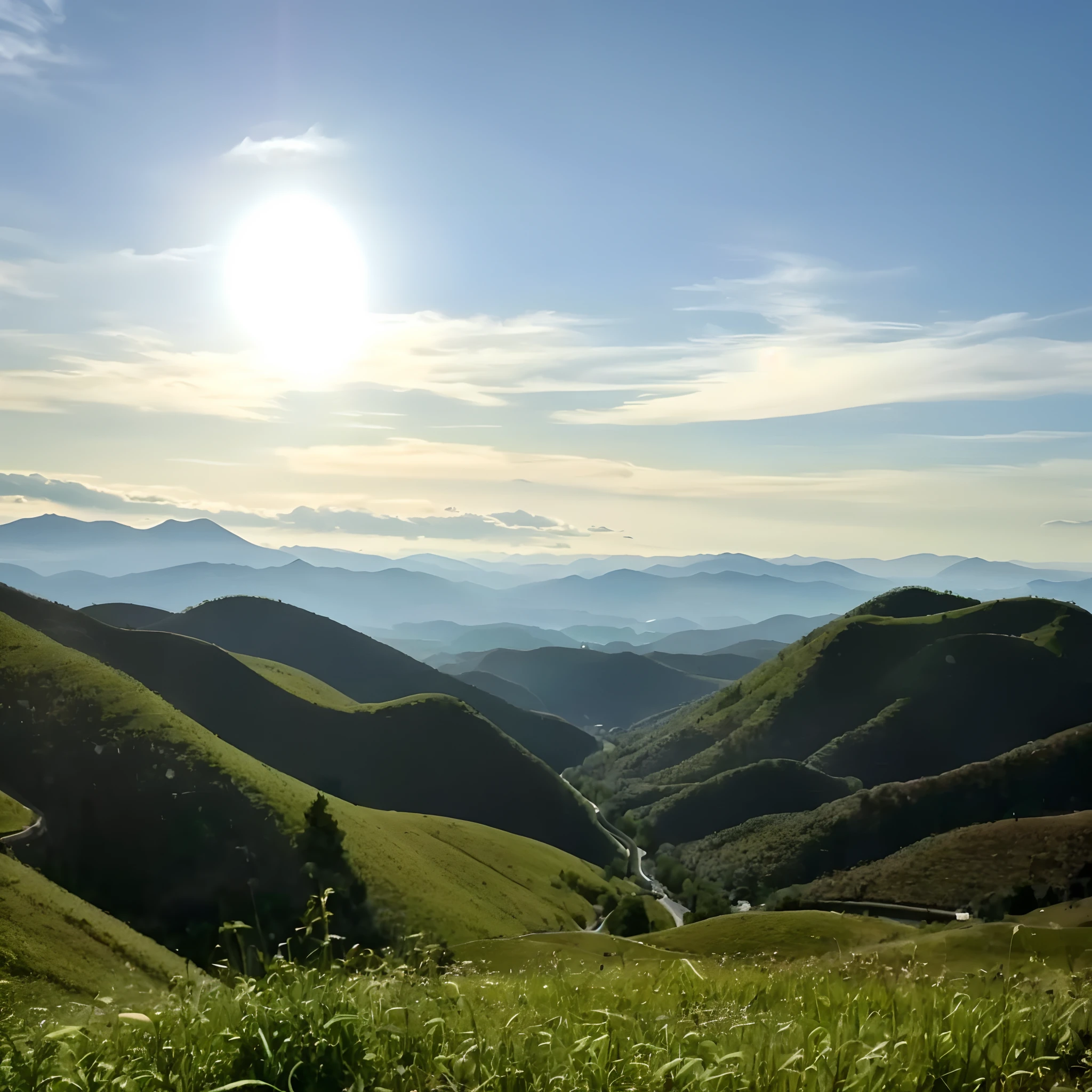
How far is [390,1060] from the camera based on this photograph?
15.7 ft

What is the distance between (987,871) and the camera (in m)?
144

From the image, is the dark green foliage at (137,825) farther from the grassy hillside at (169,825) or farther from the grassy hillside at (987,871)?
the grassy hillside at (987,871)

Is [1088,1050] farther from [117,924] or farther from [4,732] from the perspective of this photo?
[4,732]

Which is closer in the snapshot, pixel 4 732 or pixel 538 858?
pixel 4 732

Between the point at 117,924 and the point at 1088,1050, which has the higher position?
the point at 1088,1050

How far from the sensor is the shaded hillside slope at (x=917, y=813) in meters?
186

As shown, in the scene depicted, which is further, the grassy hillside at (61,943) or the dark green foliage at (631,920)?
the dark green foliage at (631,920)

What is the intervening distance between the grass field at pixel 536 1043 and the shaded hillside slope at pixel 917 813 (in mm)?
195708

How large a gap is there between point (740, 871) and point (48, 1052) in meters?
206

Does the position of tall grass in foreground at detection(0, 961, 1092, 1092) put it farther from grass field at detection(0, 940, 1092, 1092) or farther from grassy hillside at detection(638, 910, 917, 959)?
grassy hillside at detection(638, 910, 917, 959)

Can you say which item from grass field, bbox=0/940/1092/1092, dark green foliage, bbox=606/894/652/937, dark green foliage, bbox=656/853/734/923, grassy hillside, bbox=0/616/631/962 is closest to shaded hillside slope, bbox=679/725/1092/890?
dark green foliage, bbox=656/853/734/923

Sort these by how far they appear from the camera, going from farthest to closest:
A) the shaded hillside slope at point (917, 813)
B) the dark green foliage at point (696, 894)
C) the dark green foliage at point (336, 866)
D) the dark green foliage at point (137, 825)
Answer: the shaded hillside slope at point (917, 813)
the dark green foliage at point (696, 894)
the dark green foliage at point (336, 866)
the dark green foliage at point (137, 825)

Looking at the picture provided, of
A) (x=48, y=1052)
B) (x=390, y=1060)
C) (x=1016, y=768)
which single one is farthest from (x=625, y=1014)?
(x=1016, y=768)

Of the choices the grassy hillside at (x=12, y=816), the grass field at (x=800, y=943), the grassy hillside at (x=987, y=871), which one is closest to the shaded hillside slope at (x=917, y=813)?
the grassy hillside at (x=987, y=871)
